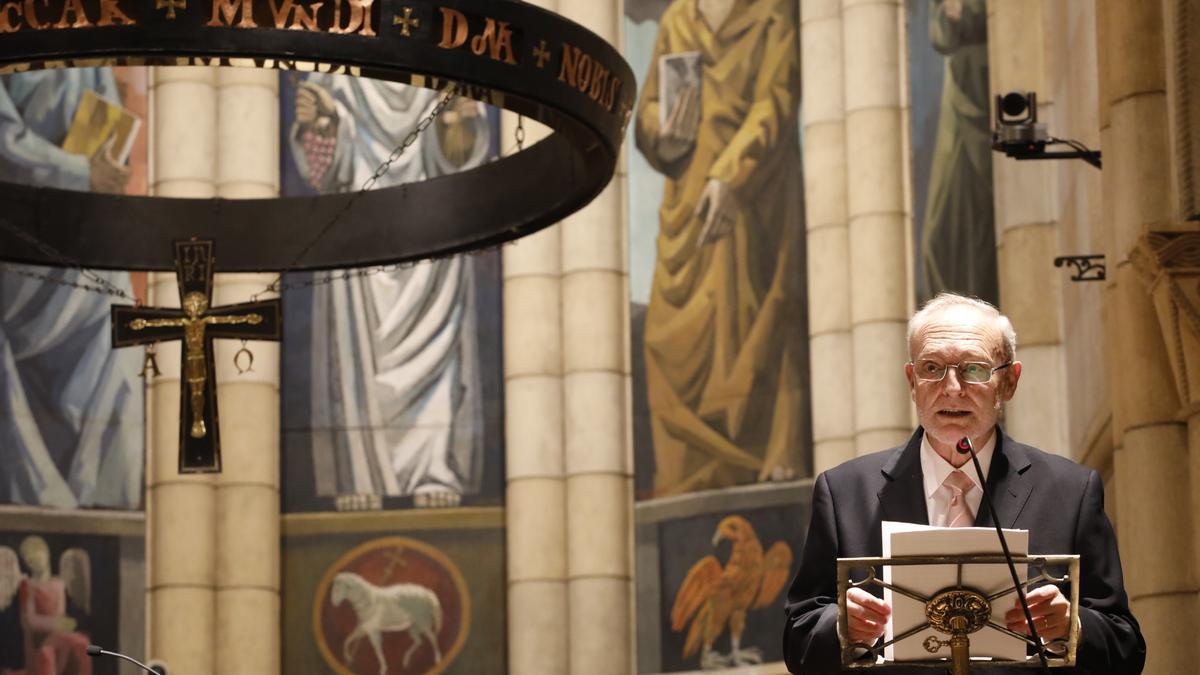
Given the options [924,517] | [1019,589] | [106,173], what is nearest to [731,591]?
[106,173]

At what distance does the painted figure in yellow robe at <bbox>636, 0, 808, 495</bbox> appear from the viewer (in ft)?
63.9

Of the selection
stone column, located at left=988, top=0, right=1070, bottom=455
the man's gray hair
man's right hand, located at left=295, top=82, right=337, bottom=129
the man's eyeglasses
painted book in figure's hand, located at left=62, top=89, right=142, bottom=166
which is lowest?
the man's eyeglasses

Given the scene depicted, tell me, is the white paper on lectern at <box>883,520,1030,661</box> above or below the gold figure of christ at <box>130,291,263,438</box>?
below

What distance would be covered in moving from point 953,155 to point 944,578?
1507 centimetres

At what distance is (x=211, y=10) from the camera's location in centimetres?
1156

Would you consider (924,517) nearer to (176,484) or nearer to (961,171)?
(961,171)

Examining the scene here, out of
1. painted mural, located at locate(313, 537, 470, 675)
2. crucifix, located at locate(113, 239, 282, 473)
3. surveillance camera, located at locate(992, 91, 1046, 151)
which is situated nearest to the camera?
surveillance camera, located at locate(992, 91, 1046, 151)

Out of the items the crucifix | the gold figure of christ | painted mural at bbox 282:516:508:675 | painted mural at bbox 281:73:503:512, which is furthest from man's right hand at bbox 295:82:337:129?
the gold figure of christ

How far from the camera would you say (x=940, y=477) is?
14.1ft

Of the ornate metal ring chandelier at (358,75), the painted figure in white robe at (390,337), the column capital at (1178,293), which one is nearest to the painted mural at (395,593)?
the painted figure in white robe at (390,337)

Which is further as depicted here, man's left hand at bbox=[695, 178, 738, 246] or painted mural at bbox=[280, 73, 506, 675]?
painted mural at bbox=[280, 73, 506, 675]

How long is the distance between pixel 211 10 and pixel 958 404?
27.0ft

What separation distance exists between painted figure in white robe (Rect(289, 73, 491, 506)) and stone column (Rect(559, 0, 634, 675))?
1.25m

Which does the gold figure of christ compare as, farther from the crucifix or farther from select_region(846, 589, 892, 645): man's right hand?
select_region(846, 589, 892, 645): man's right hand
